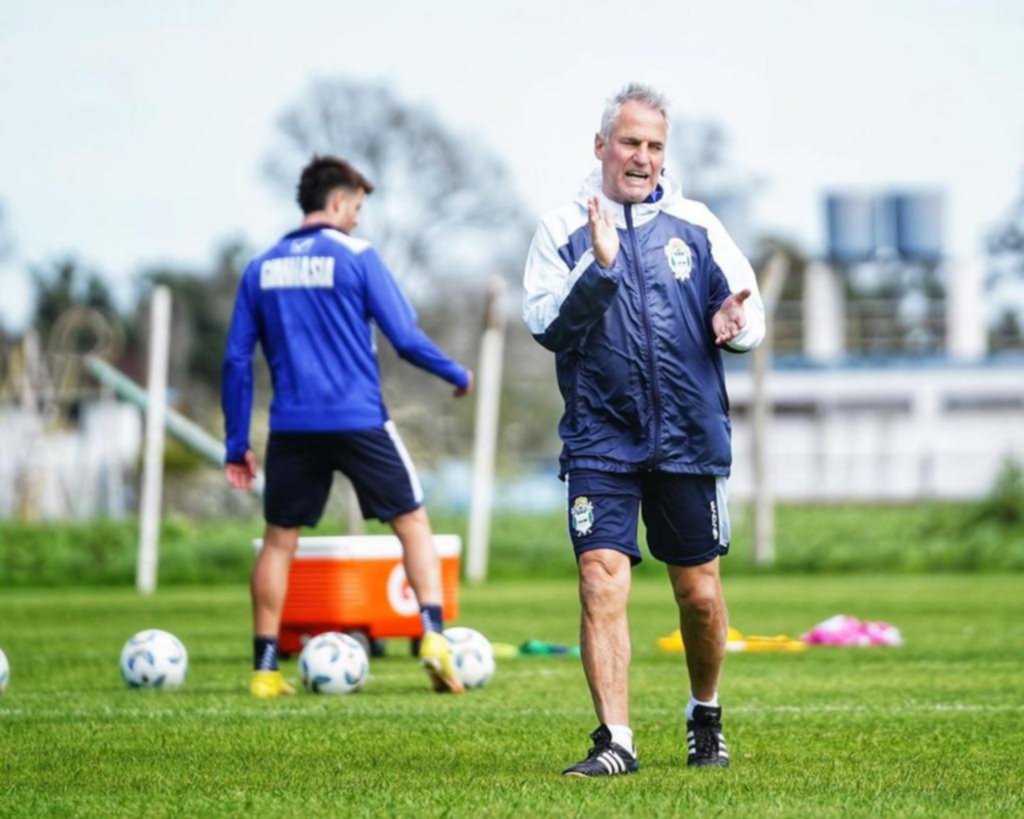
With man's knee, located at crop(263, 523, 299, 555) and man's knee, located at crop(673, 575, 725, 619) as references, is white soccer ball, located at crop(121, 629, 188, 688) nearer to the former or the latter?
man's knee, located at crop(263, 523, 299, 555)

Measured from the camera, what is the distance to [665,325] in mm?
6145

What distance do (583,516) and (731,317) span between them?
2.28 ft

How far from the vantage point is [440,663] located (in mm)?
8836

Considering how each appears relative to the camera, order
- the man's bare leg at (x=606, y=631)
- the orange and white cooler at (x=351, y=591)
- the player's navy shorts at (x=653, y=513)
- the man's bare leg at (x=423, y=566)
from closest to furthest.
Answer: the man's bare leg at (x=606, y=631) → the player's navy shorts at (x=653, y=513) → the man's bare leg at (x=423, y=566) → the orange and white cooler at (x=351, y=591)

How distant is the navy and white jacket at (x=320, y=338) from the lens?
9.12 m

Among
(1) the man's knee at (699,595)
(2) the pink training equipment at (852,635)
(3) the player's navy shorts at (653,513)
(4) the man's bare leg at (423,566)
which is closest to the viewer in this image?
(3) the player's navy shorts at (653,513)

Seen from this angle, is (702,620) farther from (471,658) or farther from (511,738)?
(471,658)

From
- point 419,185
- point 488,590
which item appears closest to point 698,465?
point 488,590

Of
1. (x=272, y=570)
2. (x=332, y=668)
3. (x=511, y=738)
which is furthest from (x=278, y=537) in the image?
(x=511, y=738)

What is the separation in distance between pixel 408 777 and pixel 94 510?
25.5m

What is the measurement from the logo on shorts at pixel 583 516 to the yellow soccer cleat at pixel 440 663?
9.05ft

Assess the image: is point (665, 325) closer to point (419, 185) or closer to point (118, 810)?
point (118, 810)

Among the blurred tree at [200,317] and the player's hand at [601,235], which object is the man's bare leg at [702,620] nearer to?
the player's hand at [601,235]

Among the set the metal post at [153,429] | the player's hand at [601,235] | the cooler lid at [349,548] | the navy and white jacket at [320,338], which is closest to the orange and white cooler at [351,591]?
the cooler lid at [349,548]
